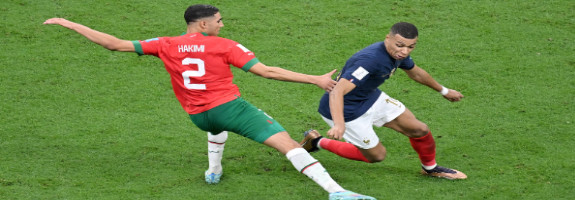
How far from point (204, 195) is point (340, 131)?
4.55ft

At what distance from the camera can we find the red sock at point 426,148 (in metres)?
6.97

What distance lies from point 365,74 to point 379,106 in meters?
0.59

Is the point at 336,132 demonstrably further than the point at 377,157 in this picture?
No

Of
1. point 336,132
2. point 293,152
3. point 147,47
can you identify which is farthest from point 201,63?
point 336,132

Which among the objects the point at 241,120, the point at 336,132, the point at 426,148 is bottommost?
the point at 426,148

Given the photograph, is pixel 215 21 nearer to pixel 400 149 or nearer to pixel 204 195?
pixel 204 195

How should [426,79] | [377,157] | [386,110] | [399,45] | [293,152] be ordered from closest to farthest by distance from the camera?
1. [293,152]
2. [399,45]
3. [386,110]
4. [377,157]
5. [426,79]

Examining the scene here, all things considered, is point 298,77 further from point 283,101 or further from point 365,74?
point 283,101

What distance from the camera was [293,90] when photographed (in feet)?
30.3

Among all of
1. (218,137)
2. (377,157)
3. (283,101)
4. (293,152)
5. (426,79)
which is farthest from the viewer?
(283,101)

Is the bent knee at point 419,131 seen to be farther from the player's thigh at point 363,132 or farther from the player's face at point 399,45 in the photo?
the player's face at point 399,45

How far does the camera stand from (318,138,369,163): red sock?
722cm

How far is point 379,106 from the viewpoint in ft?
22.8


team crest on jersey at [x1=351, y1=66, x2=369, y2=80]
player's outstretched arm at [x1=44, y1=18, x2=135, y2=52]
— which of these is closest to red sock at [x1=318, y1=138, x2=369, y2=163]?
team crest on jersey at [x1=351, y1=66, x2=369, y2=80]
